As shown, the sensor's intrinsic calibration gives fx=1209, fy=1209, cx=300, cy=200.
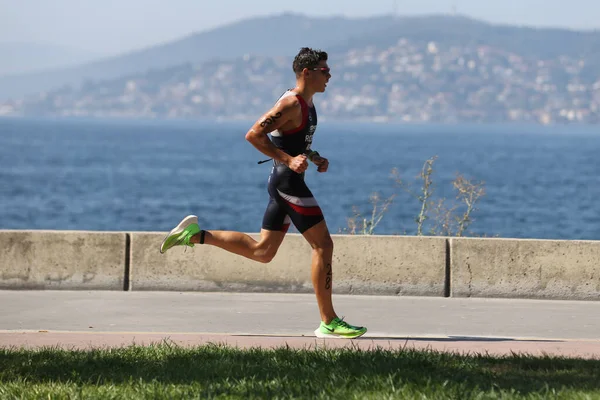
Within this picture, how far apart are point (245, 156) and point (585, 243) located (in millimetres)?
99374

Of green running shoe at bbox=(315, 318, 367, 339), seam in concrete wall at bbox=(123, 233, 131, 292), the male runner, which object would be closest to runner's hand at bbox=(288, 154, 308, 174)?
the male runner

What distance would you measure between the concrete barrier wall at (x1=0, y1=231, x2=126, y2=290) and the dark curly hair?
3.36 m

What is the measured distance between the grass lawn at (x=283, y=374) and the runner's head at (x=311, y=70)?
1.91m

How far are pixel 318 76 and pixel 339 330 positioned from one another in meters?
1.77

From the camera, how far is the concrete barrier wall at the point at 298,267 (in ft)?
36.1

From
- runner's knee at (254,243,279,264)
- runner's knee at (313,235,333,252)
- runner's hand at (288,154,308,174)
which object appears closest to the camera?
runner's hand at (288,154,308,174)

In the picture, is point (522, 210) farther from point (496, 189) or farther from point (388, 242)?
point (388, 242)

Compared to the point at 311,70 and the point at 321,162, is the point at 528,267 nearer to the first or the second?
the point at 321,162

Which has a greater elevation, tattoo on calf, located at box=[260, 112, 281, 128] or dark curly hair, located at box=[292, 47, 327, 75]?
dark curly hair, located at box=[292, 47, 327, 75]

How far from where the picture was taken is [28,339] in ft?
27.4

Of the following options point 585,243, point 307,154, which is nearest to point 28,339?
point 307,154

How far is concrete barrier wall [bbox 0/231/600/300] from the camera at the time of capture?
35.9 feet

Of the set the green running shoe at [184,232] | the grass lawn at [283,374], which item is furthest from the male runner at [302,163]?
the grass lawn at [283,374]

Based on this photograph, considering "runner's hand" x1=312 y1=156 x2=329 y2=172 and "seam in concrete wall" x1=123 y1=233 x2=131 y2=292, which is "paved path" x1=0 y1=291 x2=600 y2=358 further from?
"runner's hand" x1=312 y1=156 x2=329 y2=172
